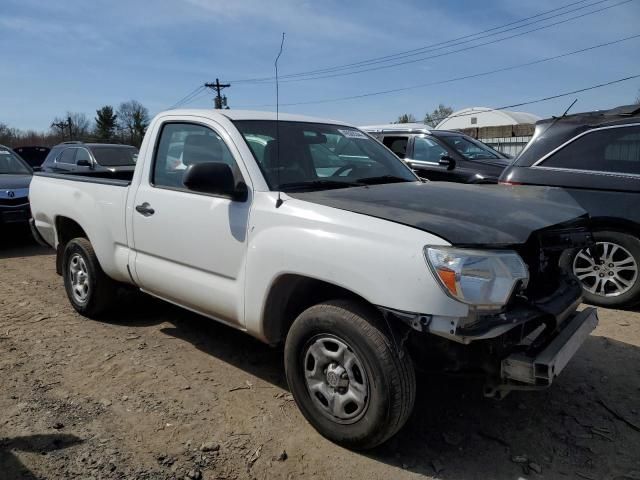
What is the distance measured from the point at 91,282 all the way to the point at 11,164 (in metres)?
6.77

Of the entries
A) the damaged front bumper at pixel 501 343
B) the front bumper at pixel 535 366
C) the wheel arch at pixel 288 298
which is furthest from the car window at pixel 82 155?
the front bumper at pixel 535 366

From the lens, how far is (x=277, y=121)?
3844mm

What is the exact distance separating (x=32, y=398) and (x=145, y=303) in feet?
6.67

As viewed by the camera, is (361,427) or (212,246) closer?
(361,427)

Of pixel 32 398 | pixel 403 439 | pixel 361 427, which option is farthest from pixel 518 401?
pixel 32 398

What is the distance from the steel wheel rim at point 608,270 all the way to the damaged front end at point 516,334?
Result: 2.48 m

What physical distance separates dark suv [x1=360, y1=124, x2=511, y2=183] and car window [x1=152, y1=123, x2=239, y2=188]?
215 inches

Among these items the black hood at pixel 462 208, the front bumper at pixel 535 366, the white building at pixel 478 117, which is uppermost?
the white building at pixel 478 117

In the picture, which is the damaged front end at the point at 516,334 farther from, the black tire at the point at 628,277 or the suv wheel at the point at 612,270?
the suv wheel at the point at 612,270

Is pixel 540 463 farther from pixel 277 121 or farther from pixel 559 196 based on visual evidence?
pixel 277 121

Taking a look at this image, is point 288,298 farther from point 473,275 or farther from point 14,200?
point 14,200

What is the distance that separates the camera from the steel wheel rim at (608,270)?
5.09m

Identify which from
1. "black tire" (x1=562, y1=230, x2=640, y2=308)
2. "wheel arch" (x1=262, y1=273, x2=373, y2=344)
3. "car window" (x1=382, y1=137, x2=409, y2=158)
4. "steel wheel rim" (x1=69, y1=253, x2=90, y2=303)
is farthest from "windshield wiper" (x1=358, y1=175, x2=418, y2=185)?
"car window" (x1=382, y1=137, x2=409, y2=158)

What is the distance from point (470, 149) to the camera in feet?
31.2
